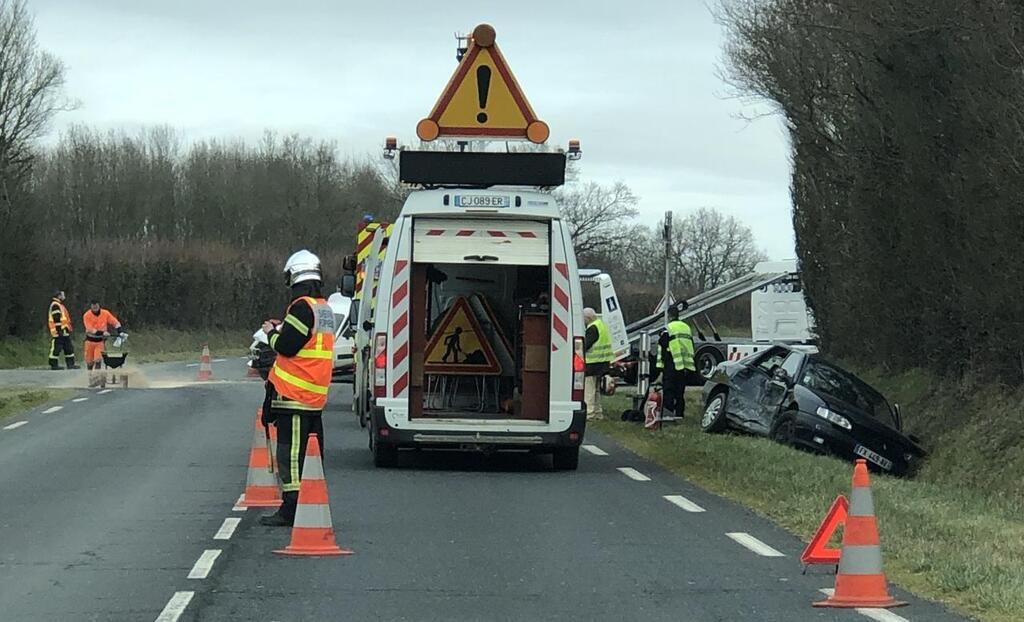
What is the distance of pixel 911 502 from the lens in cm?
1339

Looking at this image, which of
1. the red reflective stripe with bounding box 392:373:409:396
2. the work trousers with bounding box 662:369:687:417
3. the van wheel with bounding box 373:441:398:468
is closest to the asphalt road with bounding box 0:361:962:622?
the van wheel with bounding box 373:441:398:468

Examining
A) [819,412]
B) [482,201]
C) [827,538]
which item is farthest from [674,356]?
[827,538]

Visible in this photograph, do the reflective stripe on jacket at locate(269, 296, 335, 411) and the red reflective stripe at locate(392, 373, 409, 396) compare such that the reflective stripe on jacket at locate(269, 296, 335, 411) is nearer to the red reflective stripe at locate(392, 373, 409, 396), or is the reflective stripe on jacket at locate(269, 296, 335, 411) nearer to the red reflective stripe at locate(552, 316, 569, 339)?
the red reflective stripe at locate(392, 373, 409, 396)

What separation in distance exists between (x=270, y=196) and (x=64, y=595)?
71545mm

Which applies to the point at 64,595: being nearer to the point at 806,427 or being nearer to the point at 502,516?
the point at 502,516

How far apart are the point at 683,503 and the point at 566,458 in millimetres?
2804

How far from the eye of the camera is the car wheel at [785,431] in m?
19.0

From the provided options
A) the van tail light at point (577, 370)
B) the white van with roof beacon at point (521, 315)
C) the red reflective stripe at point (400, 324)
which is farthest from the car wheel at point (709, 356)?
the red reflective stripe at point (400, 324)

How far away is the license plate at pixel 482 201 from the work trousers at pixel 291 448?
14.4ft

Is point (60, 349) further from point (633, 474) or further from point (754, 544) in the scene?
point (754, 544)

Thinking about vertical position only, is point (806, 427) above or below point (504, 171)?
below

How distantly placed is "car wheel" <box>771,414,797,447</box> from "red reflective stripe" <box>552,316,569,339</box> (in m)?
5.10

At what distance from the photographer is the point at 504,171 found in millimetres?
15492

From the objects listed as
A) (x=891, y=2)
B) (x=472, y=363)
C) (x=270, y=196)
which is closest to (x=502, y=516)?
(x=472, y=363)
